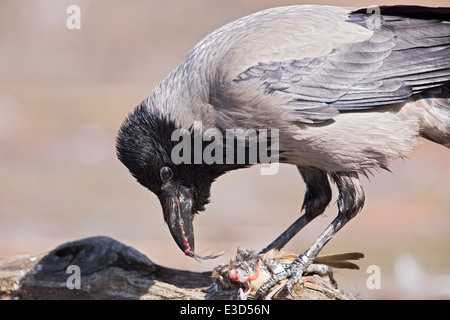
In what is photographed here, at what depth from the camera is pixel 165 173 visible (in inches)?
211

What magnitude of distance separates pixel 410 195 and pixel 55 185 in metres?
5.10

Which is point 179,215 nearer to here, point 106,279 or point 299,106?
point 106,279

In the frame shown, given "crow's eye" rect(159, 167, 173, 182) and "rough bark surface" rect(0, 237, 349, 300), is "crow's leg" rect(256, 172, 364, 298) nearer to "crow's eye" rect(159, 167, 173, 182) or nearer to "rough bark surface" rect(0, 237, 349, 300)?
"rough bark surface" rect(0, 237, 349, 300)

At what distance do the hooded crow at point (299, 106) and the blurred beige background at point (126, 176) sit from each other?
2.81 meters

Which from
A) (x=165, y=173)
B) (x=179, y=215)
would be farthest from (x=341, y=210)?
(x=165, y=173)

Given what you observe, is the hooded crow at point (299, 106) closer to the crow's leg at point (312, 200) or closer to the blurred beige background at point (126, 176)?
the crow's leg at point (312, 200)

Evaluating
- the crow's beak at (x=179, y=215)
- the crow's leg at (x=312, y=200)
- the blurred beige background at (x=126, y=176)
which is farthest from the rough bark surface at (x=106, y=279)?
the blurred beige background at (x=126, y=176)

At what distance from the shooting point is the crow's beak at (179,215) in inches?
213

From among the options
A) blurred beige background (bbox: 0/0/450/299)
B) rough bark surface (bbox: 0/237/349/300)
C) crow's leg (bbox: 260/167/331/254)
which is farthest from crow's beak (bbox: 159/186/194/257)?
blurred beige background (bbox: 0/0/450/299)

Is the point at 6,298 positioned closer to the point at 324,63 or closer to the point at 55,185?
the point at 324,63

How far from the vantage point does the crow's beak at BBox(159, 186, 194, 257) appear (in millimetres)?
5402

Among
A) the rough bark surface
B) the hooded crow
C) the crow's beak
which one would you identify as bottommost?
the rough bark surface

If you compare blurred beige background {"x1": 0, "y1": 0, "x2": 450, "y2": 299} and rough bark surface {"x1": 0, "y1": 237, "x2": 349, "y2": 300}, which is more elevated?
blurred beige background {"x1": 0, "y1": 0, "x2": 450, "y2": 299}
